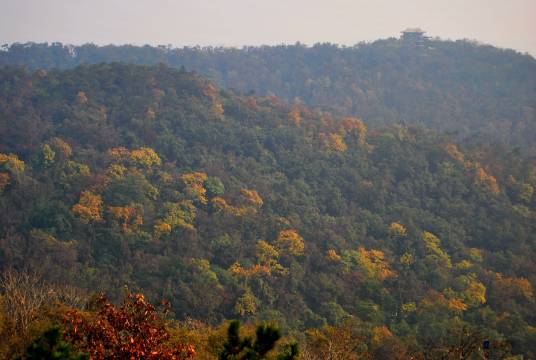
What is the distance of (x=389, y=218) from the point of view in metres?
61.4

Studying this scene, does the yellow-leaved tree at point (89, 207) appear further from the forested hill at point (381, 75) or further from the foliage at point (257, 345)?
the forested hill at point (381, 75)

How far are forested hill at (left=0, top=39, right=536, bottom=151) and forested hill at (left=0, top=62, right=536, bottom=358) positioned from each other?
97.5 ft

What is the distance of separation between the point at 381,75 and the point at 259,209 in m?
71.6

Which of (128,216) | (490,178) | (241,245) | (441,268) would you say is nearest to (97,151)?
(128,216)

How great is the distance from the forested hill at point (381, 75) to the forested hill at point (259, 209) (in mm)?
29707

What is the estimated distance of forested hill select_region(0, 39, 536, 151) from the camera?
105875mm

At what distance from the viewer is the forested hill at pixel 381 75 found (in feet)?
347

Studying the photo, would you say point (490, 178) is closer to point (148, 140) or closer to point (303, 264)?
point (303, 264)

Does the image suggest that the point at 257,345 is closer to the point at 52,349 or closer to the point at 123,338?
the point at 52,349

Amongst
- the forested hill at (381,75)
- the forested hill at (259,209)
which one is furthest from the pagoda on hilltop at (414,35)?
the forested hill at (259,209)

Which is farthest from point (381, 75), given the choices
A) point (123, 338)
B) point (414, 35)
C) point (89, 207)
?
point (123, 338)

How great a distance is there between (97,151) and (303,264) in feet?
77.7

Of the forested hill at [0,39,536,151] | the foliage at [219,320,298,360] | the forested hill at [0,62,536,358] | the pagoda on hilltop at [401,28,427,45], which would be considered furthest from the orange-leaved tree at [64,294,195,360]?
the pagoda on hilltop at [401,28,427,45]

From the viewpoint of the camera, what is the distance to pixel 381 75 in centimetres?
12144
